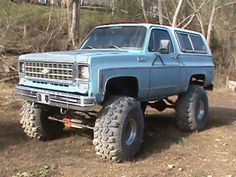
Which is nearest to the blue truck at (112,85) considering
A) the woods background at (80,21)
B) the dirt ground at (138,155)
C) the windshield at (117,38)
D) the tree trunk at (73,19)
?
the windshield at (117,38)

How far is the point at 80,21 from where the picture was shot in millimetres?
24391

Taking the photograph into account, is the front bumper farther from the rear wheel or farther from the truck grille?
the rear wheel

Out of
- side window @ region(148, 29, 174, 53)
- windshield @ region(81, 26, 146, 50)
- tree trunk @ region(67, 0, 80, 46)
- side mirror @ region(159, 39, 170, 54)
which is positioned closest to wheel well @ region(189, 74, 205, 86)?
side window @ region(148, 29, 174, 53)

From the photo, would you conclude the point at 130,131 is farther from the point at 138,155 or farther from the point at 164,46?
the point at 164,46

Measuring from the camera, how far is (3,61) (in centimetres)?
1412

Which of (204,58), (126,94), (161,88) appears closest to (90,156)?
(126,94)

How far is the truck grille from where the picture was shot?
6.61 meters

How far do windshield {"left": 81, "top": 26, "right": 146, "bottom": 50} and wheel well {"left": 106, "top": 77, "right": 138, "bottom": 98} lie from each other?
68 cm

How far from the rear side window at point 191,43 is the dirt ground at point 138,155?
1667 millimetres

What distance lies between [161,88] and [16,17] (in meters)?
11.8

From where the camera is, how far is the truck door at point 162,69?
25.8ft

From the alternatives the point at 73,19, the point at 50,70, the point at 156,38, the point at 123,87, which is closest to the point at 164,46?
the point at 156,38

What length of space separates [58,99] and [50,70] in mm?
515

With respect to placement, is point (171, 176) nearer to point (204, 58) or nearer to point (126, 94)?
point (126, 94)
